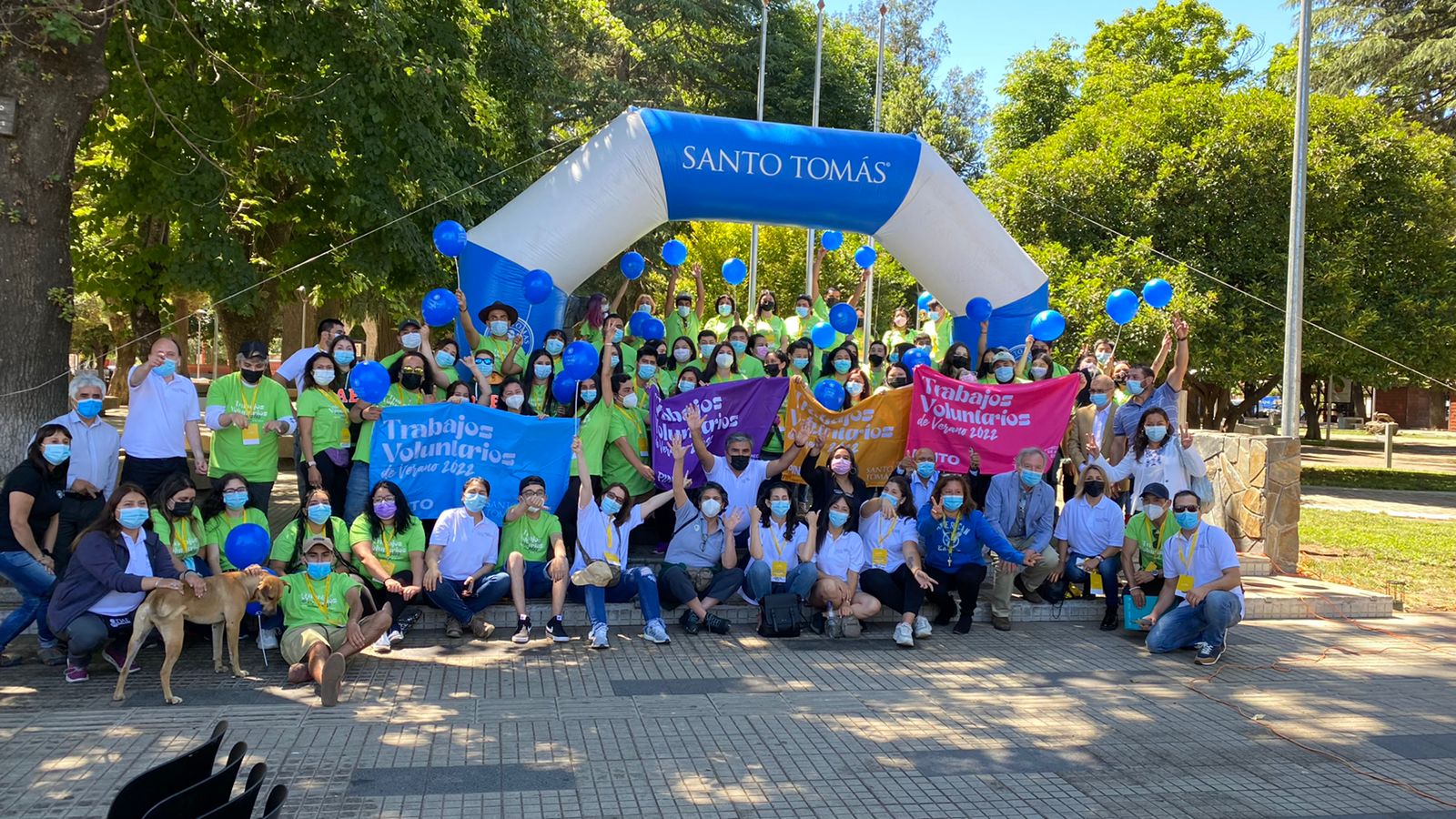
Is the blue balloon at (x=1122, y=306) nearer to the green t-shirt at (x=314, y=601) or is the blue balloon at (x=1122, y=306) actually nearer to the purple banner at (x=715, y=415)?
the purple banner at (x=715, y=415)

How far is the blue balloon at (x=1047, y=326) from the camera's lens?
39.2ft

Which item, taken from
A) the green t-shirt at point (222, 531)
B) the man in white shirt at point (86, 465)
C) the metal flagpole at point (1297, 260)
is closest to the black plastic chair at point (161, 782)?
the green t-shirt at point (222, 531)

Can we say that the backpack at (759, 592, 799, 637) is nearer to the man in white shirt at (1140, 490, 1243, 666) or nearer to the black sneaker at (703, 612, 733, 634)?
the black sneaker at (703, 612, 733, 634)

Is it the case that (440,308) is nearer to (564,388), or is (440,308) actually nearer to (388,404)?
(388,404)

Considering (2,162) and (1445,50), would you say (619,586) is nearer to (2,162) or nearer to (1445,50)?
(2,162)

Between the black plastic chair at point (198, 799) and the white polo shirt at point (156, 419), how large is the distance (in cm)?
582

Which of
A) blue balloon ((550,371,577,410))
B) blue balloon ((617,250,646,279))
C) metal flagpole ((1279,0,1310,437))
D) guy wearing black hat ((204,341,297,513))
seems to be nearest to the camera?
guy wearing black hat ((204,341,297,513))

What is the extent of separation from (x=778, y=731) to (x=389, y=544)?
348cm

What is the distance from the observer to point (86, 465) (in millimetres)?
8195

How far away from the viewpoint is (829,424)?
34.0 ft

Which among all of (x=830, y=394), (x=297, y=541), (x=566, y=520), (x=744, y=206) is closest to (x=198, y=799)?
(x=297, y=541)

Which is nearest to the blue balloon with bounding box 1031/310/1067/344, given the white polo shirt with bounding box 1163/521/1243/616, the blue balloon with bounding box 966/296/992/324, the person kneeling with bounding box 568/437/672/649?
the blue balloon with bounding box 966/296/992/324

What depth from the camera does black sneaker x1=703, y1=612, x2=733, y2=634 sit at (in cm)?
900

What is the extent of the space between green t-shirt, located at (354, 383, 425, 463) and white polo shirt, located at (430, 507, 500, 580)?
3.28ft
